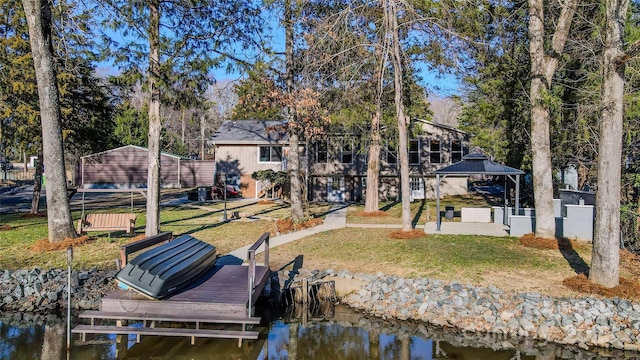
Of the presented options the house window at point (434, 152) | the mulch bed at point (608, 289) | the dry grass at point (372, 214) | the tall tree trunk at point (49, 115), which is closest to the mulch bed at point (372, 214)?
the dry grass at point (372, 214)

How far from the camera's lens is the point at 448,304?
28.9 feet

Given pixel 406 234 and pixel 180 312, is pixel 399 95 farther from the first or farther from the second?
pixel 180 312

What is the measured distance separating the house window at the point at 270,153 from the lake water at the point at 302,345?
66.5ft

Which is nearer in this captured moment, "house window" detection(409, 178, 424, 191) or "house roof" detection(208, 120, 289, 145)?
"house roof" detection(208, 120, 289, 145)

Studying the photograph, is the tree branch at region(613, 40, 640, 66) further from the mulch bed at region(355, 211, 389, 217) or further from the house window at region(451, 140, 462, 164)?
the house window at region(451, 140, 462, 164)

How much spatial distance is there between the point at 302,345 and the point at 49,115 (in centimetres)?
1030

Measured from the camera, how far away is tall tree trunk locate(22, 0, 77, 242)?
40.7 feet

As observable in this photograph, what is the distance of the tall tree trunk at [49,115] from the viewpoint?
40.7 ft

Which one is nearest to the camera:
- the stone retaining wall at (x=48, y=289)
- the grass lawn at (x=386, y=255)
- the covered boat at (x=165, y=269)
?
the covered boat at (x=165, y=269)

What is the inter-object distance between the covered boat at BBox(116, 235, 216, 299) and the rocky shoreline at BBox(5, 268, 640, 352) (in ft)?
7.31

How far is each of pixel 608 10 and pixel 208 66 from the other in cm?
1016

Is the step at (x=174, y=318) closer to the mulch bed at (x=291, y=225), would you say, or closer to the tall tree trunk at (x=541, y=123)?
the mulch bed at (x=291, y=225)

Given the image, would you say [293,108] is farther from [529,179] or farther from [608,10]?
[529,179]

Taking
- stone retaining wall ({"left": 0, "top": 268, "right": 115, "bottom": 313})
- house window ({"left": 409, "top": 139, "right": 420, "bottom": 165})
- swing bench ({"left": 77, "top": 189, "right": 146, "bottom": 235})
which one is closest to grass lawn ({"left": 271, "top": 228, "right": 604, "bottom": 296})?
stone retaining wall ({"left": 0, "top": 268, "right": 115, "bottom": 313})
